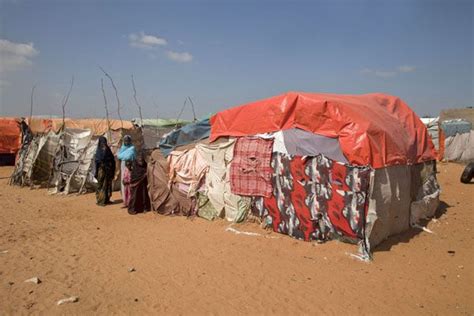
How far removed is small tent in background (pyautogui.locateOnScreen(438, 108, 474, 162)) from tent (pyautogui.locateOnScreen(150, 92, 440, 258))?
13565 millimetres

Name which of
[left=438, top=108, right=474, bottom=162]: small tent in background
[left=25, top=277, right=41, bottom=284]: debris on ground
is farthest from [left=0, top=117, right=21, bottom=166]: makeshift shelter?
[left=438, top=108, right=474, bottom=162]: small tent in background

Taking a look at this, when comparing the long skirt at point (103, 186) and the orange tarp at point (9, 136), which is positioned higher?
the orange tarp at point (9, 136)

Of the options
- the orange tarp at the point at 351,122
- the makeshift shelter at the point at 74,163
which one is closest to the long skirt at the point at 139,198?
the orange tarp at the point at 351,122

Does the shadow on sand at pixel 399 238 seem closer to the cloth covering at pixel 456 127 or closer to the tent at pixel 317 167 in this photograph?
the tent at pixel 317 167

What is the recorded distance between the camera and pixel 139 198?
948cm

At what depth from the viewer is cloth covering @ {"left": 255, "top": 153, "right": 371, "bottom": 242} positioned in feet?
20.8

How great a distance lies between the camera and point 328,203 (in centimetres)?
668

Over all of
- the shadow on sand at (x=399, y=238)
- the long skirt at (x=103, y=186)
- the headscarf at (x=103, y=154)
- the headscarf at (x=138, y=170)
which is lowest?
the shadow on sand at (x=399, y=238)

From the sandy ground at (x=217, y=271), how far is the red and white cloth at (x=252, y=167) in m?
0.81

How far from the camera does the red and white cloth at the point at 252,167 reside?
7.77 meters

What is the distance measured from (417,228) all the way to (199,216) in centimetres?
478

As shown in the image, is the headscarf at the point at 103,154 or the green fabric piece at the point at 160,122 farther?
the green fabric piece at the point at 160,122

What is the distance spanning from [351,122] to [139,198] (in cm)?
558

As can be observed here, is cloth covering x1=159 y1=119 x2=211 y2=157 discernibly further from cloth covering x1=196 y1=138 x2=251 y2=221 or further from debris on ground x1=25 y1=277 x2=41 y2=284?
debris on ground x1=25 y1=277 x2=41 y2=284
